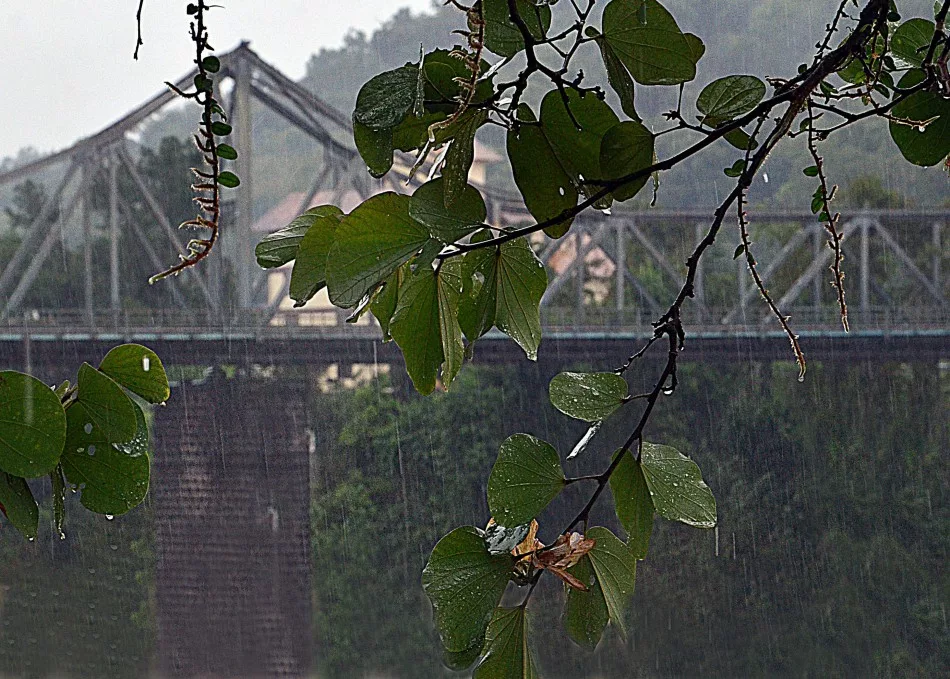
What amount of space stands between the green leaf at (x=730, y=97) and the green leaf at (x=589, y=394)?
0.21 ft

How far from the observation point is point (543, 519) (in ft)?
17.7

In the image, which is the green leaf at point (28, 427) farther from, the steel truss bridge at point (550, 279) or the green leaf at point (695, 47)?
the steel truss bridge at point (550, 279)

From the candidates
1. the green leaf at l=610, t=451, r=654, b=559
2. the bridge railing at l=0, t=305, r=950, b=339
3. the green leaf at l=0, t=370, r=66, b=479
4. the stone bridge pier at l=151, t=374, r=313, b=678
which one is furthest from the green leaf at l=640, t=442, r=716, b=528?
the stone bridge pier at l=151, t=374, r=313, b=678

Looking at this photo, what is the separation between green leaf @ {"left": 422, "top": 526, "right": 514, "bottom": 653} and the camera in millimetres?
171

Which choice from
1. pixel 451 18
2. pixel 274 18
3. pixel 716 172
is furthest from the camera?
pixel 274 18

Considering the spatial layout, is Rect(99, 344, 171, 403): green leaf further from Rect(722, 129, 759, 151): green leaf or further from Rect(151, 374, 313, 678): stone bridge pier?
Rect(151, 374, 313, 678): stone bridge pier

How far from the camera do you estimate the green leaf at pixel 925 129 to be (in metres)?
0.22

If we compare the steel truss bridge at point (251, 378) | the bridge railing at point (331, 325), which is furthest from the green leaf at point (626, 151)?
the steel truss bridge at point (251, 378)

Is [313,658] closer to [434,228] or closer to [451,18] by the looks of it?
[451,18]

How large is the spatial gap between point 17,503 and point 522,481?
0.30ft

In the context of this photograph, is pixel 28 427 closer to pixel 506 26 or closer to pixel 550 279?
pixel 506 26

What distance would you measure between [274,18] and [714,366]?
247 inches

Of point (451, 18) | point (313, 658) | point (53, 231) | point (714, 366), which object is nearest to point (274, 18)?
point (451, 18)

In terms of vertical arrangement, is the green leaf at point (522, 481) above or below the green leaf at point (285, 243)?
below
